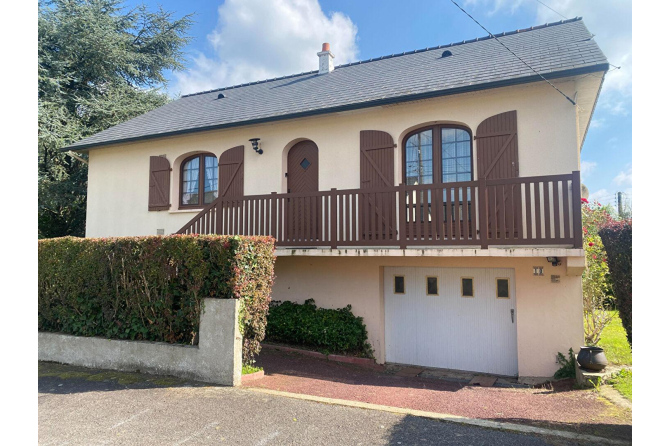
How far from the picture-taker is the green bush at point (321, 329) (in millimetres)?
8414

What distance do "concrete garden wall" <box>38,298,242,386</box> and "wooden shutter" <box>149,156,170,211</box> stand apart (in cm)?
520

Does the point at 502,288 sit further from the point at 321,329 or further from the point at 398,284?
the point at 321,329

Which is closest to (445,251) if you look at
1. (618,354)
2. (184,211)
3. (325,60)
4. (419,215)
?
(419,215)

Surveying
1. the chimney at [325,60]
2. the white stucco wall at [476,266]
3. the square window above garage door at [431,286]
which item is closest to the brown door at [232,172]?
the white stucco wall at [476,266]

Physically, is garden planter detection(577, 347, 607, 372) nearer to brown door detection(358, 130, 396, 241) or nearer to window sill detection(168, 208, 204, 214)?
brown door detection(358, 130, 396, 241)

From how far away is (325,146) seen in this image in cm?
973

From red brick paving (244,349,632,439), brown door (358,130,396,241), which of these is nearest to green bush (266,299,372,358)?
red brick paving (244,349,632,439)

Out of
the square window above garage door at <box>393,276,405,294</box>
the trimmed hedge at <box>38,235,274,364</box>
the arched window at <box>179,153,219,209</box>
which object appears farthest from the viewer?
the arched window at <box>179,153,219,209</box>

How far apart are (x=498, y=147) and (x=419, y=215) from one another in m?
2.16

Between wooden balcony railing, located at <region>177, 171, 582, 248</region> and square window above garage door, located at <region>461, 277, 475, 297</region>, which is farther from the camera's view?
square window above garage door, located at <region>461, 277, 475, 297</region>

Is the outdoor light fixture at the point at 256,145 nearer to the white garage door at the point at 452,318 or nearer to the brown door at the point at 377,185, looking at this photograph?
the brown door at the point at 377,185

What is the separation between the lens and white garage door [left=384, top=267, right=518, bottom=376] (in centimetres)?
797

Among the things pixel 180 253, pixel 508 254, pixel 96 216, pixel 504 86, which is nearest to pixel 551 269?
pixel 508 254

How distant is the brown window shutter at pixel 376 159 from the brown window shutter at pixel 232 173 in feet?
11.1
